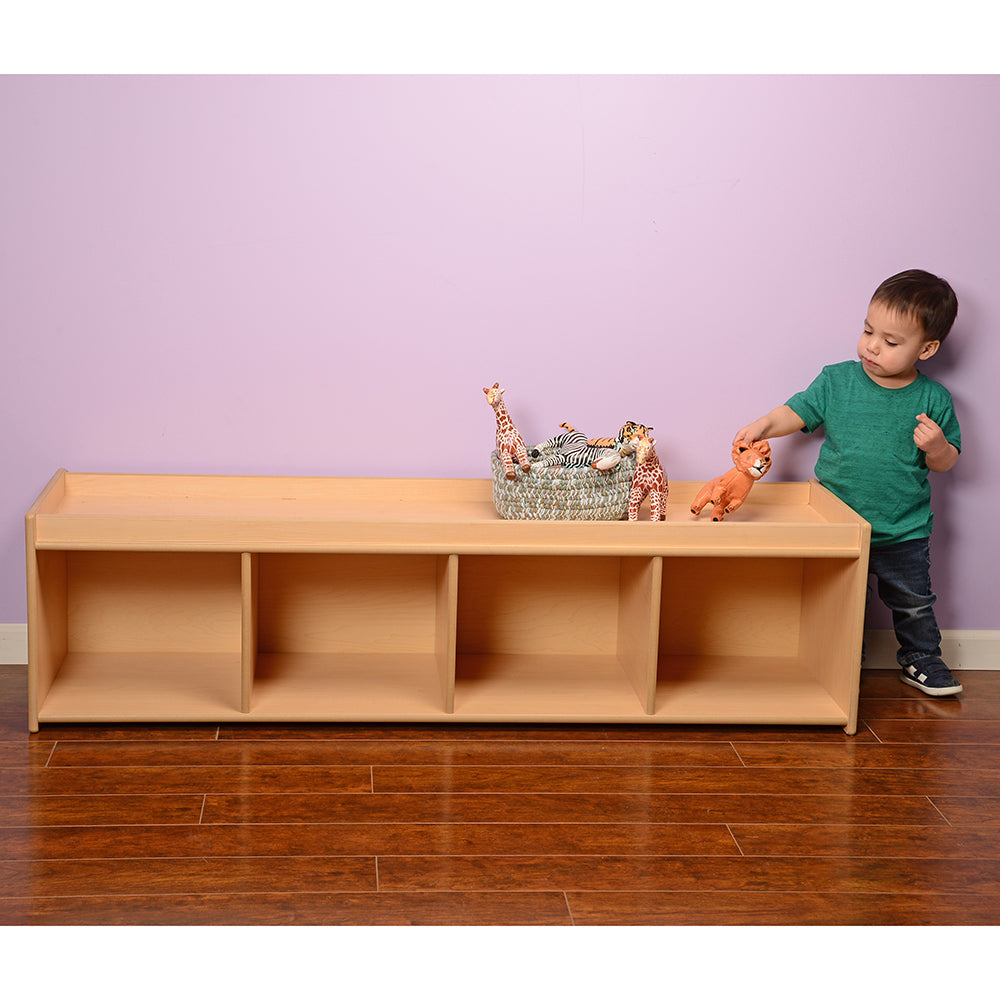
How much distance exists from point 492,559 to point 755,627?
23.5 inches

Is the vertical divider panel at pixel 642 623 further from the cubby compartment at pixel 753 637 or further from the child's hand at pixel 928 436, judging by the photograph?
the child's hand at pixel 928 436

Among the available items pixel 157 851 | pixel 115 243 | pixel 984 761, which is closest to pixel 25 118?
pixel 115 243

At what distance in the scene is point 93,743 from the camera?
2.11 meters

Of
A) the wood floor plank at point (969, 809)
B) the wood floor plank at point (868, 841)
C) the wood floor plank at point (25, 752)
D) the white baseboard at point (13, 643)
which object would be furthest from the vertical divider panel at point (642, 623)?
the white baseboard at point (13, 643)

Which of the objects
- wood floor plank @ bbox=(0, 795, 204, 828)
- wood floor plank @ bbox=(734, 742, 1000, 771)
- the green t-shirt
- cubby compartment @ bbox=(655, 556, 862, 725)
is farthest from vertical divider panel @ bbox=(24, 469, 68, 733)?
the green t-shirt

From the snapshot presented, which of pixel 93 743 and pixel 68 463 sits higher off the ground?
pixel 68 463

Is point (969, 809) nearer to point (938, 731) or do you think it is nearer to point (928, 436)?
point (938, 731)

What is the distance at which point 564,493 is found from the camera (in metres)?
2.21

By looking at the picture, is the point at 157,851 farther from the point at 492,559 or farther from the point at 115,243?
the point at 115,243

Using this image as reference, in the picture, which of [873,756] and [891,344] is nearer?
[873,756]

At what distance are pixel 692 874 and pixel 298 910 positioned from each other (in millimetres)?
569

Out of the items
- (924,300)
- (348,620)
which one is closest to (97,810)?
(348,620)

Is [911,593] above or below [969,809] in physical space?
above

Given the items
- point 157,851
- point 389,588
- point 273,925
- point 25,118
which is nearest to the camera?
point 273,925
